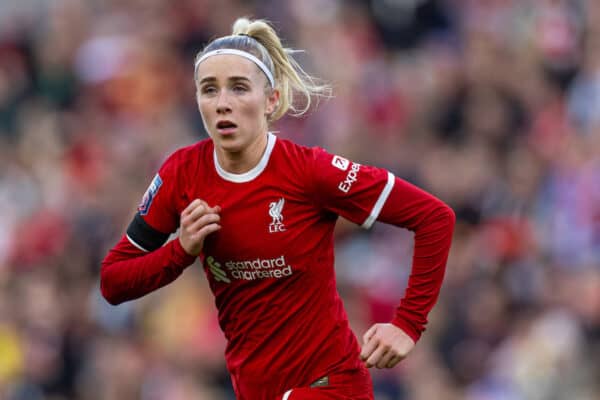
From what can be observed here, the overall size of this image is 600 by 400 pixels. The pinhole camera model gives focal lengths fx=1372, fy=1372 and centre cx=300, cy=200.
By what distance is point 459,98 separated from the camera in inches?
453

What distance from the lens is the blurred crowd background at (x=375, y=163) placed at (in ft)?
32.2

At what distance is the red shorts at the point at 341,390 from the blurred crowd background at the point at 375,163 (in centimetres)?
359

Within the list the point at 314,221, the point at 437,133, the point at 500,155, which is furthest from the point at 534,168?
the point at 314,221

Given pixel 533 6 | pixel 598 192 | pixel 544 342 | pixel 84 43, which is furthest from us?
pixel 84 43

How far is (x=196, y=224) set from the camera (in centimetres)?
561

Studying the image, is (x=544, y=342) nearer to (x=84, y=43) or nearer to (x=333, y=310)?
(x=333, y=310)

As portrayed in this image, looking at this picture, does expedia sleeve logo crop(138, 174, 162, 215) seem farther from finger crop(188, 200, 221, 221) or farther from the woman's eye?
the woman's eye

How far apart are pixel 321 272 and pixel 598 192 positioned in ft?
15.4

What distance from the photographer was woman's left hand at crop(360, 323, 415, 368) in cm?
567

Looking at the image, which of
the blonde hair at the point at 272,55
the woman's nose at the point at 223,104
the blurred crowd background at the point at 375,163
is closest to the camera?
the woman's nose at the point at 223,104

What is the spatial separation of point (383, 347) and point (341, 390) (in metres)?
0.33

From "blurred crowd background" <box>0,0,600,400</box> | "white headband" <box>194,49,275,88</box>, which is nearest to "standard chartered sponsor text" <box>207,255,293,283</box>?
"white headband" <box>194,49,275,88</box>

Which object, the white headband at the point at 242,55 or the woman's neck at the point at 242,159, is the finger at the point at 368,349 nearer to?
the woman's neck at the point at 242,159

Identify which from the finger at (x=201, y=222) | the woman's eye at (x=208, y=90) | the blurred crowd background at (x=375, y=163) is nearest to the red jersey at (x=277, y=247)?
the finger at (x=201, y=222)
